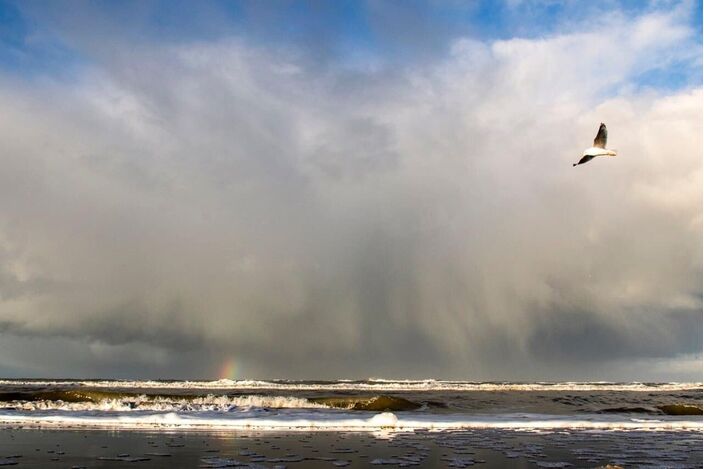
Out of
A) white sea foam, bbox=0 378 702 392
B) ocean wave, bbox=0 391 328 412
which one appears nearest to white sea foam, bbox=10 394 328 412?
ocean wave, bbox=0 391 328 412

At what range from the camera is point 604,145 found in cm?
1261

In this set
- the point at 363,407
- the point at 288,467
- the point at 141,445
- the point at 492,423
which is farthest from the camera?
the point at 363,407

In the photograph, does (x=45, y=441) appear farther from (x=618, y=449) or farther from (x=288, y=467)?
(x=618, y=449)

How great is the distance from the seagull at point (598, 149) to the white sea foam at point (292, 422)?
514 inches

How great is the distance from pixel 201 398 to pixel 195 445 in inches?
780

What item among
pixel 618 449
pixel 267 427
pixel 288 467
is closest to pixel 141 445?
pixel 288 467

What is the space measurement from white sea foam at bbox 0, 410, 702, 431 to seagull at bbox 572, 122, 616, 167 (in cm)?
1307

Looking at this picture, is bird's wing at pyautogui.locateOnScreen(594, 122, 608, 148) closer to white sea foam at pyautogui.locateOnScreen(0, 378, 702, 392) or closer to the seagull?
the seagull

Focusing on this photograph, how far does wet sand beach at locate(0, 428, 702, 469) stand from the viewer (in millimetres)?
12836

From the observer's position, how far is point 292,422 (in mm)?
22344

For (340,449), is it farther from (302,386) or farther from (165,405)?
(302,386)

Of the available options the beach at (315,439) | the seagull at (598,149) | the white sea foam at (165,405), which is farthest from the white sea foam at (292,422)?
the seagull at (598,149)

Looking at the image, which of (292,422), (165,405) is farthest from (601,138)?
(165,405)

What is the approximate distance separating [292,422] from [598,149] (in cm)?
1548
